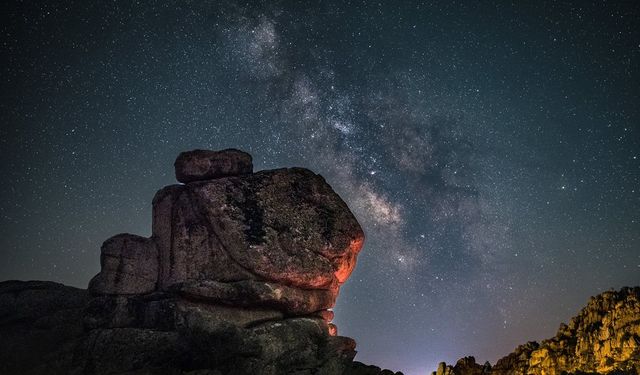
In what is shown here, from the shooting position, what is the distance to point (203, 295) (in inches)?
1052

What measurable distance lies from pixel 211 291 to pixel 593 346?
21.1 metres

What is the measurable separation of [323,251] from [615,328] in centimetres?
1745

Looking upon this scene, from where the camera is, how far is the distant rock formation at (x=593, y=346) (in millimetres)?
19125

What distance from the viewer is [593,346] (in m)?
20.2

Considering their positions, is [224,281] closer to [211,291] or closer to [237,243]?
[211,291]

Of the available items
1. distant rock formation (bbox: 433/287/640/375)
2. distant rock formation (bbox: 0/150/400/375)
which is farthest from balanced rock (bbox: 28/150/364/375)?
distant rock formation (bbox: 433/287/640/375)

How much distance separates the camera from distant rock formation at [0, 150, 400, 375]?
82.8 ft

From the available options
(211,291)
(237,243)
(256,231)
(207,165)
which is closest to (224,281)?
(211,291)

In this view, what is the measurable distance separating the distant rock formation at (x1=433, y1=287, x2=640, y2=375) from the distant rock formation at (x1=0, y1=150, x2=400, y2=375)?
8.73 metres

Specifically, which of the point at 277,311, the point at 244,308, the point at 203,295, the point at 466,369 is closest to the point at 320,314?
the point at 277,311

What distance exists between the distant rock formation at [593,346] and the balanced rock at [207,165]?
20597 mm

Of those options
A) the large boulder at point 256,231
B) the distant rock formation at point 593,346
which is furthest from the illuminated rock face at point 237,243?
the distant rock formation at point 593,346

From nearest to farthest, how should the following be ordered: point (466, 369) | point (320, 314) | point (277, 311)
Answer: point (466, 369), point (277, 311), point (320, 314)

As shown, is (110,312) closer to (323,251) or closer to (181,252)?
(181,252)
